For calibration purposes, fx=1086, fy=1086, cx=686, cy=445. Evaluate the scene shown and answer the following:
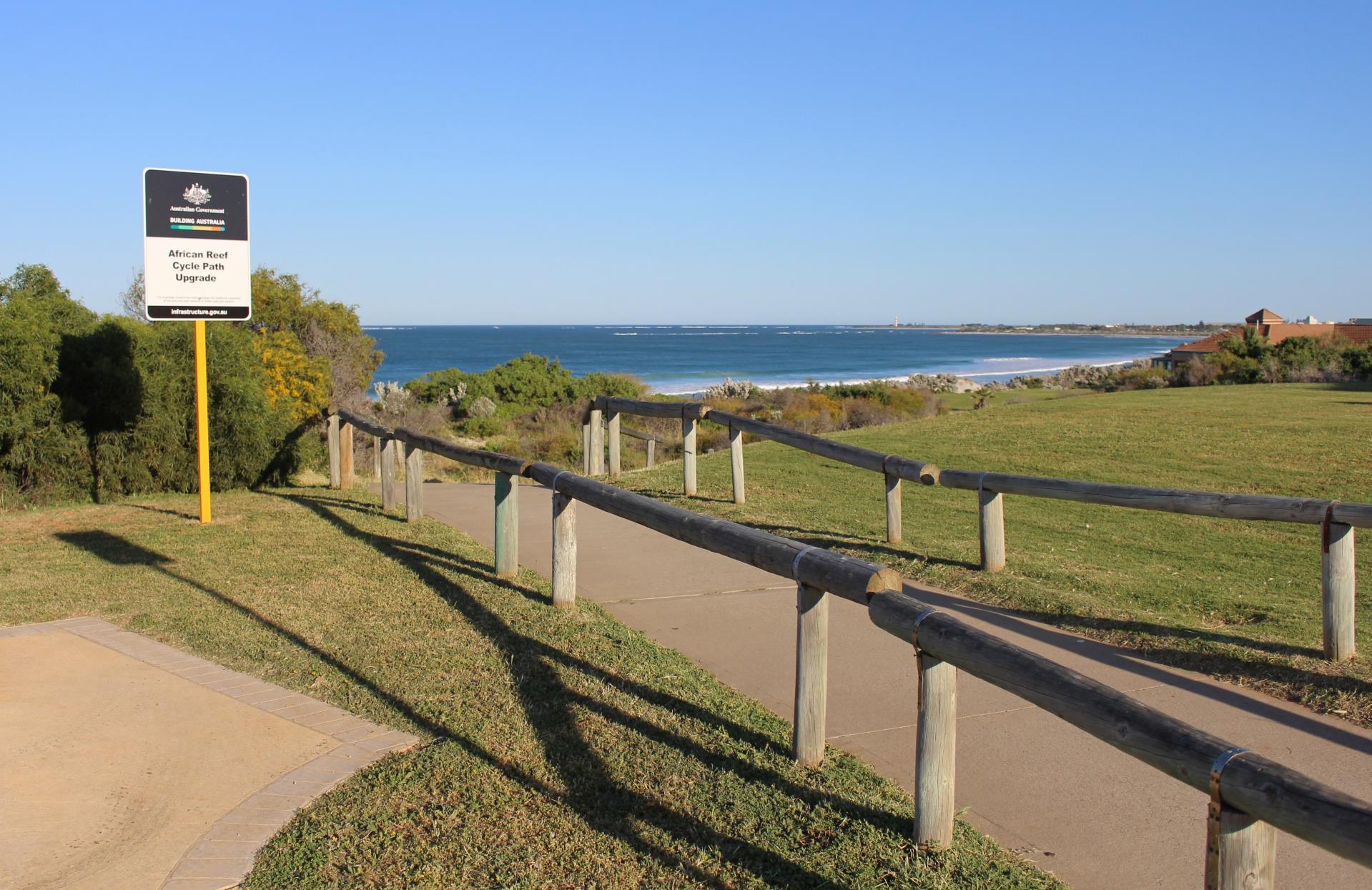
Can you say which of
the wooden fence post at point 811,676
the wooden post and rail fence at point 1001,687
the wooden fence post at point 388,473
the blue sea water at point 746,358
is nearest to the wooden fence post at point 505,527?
the wooden post and rail fence at point 1001,687

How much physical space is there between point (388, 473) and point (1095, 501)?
7159 millimetres

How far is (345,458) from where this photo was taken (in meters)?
13.5

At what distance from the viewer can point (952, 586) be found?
8.14m

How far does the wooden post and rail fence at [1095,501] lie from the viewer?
6.07 meters

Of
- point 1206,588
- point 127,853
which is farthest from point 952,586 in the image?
point 127,853

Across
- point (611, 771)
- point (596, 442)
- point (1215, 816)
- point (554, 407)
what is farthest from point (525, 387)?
point (1215, 816)

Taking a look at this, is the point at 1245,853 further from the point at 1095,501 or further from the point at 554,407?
the point at 554,407

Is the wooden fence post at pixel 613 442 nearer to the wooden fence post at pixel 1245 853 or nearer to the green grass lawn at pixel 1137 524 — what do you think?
the green grass lawn at pixel 1137 524

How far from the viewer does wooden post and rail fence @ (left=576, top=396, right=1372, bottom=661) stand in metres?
6.07

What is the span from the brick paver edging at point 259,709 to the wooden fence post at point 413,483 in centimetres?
369

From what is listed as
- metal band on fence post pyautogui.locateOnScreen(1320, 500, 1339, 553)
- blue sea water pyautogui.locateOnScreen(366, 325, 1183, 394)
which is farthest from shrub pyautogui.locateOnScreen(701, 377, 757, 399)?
metal band on fence post pyautogui.locateOnScreen(1320, 500, 1339, 553)

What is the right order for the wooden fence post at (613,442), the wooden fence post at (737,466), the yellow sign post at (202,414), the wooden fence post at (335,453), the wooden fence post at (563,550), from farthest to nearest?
the wooden fence post at (613,442) < the wooden fence post at (335,453) < the wooden fence post at (737,466) < the yellow sign post at (202,414) < the wooden fence post at (563,550)

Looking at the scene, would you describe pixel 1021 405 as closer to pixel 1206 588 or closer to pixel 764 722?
pixel 1206 588

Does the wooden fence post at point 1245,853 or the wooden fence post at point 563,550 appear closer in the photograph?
the wooden fence post at point 1245,853
